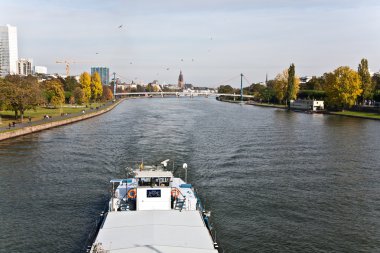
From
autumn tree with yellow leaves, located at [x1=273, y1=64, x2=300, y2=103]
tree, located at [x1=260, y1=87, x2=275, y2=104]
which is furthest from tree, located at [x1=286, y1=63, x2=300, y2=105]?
tree, located at [x1=260, y1=87, x2=275, y2=104]

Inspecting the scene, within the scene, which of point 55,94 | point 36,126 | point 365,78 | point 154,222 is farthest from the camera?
point 365,78

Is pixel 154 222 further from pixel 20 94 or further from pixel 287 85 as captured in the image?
pixel 287 85

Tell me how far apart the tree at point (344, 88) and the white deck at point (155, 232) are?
10316 cm

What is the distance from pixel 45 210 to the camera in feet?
92.8

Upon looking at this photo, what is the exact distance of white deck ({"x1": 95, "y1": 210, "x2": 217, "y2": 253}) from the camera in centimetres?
1745

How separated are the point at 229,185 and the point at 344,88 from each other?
91.3 meters

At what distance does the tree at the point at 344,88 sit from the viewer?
114m

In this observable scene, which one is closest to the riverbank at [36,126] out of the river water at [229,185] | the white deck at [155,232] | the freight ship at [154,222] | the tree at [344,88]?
the river water at [229,185]

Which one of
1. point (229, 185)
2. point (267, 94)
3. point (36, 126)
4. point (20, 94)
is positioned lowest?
point (229, 185)

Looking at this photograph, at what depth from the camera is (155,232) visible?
1889cm

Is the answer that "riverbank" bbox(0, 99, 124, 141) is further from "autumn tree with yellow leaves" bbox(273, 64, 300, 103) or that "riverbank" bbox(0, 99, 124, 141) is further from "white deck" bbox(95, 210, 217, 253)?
"autumn tree with yellow leaves" bbox(273, 64, 300, 103)

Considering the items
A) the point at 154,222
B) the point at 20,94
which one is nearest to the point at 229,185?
the point at 154,222

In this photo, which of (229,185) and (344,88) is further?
(344,88)

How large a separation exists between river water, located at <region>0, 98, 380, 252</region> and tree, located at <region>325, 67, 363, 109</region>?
53605 millimetres
